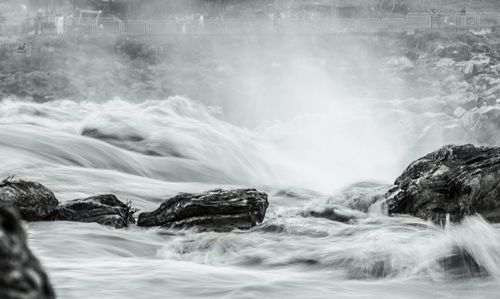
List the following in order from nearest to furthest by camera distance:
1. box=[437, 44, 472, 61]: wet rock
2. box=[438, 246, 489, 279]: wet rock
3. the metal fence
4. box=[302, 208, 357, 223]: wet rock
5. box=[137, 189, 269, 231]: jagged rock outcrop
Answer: box=[438, 246, 489, 279]: wet rock, box=[137, 189, 269, 231]: jagged rock outcrop, box=[302, 208, 357, 223]: wet rock, box=[437, 44, 472, 61]: wet rock, the metal fence

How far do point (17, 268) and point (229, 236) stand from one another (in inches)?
270

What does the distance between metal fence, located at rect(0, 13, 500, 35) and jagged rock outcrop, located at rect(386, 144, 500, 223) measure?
30422 millimetres

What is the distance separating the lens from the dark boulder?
28.0 ft

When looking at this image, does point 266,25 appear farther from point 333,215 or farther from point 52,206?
point 52,206

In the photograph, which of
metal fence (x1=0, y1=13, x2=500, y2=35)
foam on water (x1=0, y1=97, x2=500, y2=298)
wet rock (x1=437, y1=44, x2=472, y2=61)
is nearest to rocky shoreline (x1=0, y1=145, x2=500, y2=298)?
foam on water (x1=0, y1=97, x2=500, y2=298)

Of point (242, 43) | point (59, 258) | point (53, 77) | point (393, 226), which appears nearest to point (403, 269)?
point (393, 226)

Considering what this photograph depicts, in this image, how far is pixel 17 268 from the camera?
4.44 ft

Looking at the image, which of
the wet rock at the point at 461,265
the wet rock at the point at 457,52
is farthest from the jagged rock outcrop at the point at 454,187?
the wet rock at the point at 457,52

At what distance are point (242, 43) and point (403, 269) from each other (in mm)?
31779

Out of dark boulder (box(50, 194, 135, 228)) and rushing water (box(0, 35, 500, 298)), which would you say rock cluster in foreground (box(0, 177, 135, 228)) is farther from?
rushing water (box(0, 35, 500, 298))

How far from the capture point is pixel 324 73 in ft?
111

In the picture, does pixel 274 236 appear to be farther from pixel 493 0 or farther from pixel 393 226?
pixel 493 0

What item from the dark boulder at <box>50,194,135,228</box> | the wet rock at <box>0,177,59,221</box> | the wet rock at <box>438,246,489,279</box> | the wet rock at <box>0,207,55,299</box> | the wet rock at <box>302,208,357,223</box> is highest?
the wet rock at <box>0,207,55,299</box>

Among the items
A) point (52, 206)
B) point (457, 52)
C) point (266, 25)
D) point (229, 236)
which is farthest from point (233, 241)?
point (266, 25)
